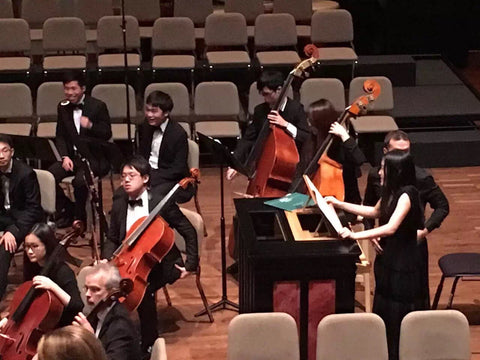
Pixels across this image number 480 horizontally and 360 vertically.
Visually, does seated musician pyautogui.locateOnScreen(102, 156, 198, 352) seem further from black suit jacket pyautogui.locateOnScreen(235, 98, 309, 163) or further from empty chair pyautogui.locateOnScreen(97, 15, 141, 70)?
empty chair pyautogui.locateOnScreen(97, 15, 141, 70)

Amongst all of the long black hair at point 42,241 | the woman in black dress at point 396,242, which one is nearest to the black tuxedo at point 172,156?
the long black hair at point 42,241

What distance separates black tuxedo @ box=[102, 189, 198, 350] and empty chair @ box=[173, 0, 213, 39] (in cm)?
453

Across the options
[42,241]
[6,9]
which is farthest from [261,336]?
[6,9]

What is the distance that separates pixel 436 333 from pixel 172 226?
68.1 inches

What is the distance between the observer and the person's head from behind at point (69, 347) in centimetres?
309

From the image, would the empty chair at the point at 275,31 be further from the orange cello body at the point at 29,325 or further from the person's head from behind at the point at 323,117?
the orange cello body at the point at 29,325

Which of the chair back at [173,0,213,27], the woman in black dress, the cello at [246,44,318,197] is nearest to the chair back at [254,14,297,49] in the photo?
the chair back at [173,0,213,27]

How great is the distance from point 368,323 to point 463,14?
6.89 metres

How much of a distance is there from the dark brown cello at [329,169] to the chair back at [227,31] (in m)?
3.79

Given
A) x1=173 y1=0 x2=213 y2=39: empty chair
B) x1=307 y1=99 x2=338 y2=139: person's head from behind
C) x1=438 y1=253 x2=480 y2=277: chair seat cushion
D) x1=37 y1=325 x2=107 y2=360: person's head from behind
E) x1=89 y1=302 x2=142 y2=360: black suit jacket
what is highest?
x1=173 y1=0 x2=213 y2=39: empty chair

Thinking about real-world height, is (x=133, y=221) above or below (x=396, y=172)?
below

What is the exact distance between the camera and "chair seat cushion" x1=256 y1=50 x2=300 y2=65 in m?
8.98

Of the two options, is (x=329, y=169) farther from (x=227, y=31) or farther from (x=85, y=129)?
(x=227, y=31)

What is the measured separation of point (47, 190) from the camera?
6434 millimetres
